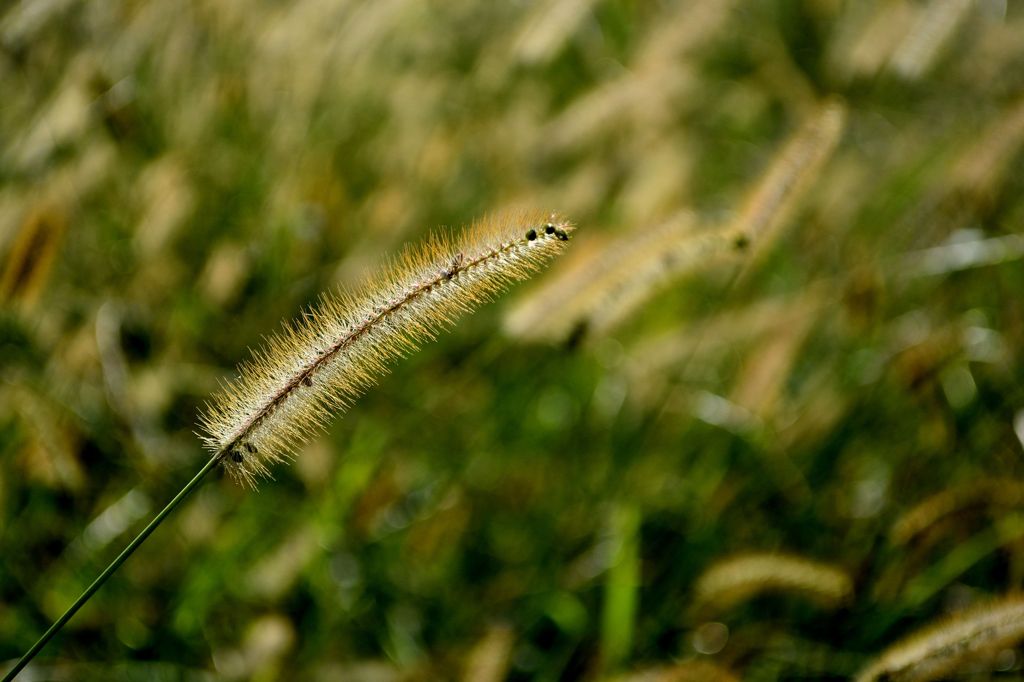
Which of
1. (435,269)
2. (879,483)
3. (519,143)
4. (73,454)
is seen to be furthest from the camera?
(519,143)

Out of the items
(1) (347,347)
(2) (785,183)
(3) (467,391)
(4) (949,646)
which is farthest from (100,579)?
(3) (467,391)

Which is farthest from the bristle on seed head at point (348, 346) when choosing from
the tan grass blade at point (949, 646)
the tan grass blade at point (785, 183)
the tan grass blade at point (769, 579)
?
the tan grass blade at point (769, 579)

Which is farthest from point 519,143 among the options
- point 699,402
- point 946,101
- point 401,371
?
point 946,101

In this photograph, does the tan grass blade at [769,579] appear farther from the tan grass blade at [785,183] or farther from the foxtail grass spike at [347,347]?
the foxtail grass spike at [347,347]

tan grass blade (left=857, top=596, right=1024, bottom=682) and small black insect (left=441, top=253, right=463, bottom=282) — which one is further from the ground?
small black insect (left=441, top=253, right=463, bottom=282)

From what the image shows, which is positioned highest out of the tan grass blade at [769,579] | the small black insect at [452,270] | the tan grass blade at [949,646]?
the small black insect at [452,270]

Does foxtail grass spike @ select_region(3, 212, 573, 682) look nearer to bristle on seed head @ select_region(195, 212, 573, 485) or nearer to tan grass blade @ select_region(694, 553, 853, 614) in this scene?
bristle on seed head @ select_region(195, 212, 573, 485)

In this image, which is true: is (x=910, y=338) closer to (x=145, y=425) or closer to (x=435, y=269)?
(x=435, y=269)

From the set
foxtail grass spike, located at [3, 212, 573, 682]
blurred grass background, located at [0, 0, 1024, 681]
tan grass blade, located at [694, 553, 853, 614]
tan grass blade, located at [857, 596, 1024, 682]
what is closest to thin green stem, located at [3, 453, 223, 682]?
foxtail grass spike, located at [3, 212, 573, 682]
